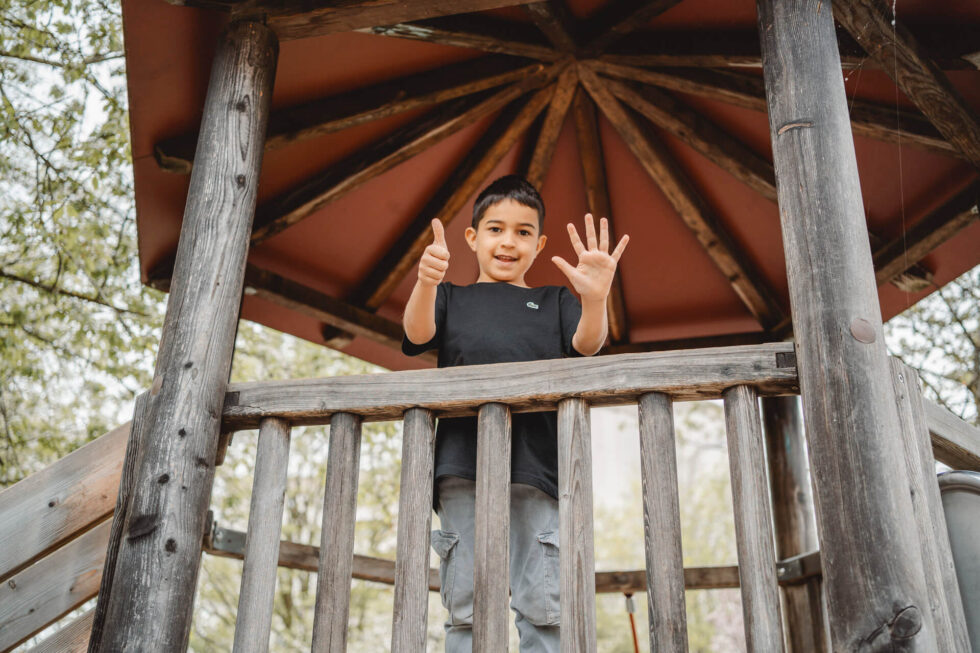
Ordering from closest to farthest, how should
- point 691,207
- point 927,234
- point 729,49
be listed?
1. point 729,49
2. point 927,234
3. point 691,207

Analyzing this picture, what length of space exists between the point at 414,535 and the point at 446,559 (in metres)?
0.37

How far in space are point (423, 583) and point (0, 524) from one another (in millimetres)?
1746

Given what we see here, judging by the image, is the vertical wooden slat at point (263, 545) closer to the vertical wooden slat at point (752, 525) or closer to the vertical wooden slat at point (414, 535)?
the vertical wooden slat at point (414, 535)

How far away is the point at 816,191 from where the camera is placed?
8.32 ft

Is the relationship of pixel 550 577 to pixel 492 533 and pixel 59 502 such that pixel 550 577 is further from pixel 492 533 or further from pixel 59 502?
pixel 59 502

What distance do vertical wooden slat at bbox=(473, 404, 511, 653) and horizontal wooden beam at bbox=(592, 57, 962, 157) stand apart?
8.41 feet

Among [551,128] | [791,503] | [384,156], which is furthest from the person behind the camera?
[791,503]

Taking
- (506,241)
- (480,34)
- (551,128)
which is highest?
(551,128)

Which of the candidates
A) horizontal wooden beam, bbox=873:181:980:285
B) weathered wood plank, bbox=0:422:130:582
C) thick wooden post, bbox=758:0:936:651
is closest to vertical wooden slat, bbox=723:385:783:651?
thick wooden post, bbox=758:0:936:651

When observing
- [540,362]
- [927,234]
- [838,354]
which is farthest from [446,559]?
[927,234]

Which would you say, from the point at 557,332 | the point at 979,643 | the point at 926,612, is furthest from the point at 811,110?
the point at 979,643

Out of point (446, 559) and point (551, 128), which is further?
point (551, 128)

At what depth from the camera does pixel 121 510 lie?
274 cm

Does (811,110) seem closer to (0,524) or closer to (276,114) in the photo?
(276,114)
